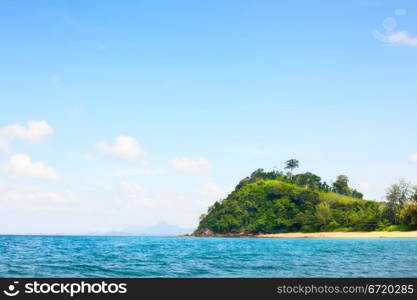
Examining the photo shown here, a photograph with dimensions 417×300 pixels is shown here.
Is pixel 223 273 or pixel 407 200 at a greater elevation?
pixel 407 200

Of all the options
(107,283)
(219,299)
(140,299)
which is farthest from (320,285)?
(107,283)

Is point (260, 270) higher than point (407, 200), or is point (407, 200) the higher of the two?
point (407, 200)

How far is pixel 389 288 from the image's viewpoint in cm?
2038

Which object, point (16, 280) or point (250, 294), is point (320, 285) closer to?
point (250, 294)

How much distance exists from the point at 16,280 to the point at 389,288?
17.5m

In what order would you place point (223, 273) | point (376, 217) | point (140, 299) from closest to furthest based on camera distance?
point (140, 299), point (223, 273), point (376, 217)

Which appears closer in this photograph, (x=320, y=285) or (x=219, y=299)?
(x=219, y=299)

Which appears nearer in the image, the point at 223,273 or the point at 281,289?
the point at 281,289

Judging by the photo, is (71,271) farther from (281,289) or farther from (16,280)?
(281,289)

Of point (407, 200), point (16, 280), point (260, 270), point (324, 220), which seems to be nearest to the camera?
point (16, 280)

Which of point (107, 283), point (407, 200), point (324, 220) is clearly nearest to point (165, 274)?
point (107, 283)

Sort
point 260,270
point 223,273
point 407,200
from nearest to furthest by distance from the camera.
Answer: point 223,273 < point 260,270 < point 407,200

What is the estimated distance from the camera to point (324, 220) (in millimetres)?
196500

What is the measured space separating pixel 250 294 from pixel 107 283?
6.50 metres
